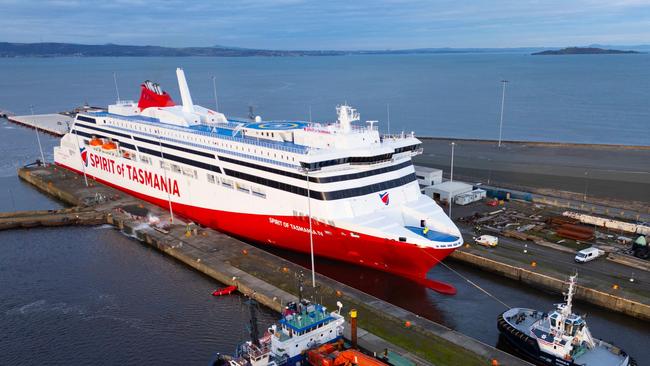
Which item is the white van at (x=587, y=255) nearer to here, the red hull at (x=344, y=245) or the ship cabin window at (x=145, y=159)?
the red hull at (x=344, y=245)

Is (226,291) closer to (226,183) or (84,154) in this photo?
(226,183)

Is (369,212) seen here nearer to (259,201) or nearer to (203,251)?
(259,201)

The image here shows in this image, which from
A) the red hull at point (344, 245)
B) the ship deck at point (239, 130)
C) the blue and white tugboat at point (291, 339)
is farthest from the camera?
the ship deck at point (239, 130)

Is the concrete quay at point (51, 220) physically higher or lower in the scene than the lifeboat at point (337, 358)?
lower

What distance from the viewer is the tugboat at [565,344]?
2083cm

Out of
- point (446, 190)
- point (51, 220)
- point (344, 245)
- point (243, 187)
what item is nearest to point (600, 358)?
point (344, 245)

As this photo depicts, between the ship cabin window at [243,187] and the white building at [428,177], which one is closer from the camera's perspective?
the ship cabin window at [243,187]

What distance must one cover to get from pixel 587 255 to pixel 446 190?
15127mm

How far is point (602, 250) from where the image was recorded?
104 feet

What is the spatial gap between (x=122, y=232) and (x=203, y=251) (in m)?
11.2

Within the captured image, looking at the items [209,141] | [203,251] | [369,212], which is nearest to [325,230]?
[369,212]

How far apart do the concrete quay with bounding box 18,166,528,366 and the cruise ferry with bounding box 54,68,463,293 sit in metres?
2.28

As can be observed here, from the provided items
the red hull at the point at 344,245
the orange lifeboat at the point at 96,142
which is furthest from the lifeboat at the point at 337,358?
the orange lifeboat at the point at 96,142

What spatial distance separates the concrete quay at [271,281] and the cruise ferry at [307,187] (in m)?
2.28
